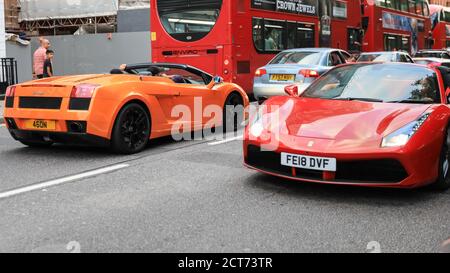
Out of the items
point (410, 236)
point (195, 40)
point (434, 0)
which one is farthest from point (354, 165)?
point (434, 0)

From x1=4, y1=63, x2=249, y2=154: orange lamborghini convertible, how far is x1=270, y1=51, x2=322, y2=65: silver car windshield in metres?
5.47

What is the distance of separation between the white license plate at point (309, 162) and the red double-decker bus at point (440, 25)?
1114 inches

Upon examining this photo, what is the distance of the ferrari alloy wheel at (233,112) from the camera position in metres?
9.33

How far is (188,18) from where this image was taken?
14.8 m

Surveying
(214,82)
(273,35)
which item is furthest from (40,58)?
(214,82)

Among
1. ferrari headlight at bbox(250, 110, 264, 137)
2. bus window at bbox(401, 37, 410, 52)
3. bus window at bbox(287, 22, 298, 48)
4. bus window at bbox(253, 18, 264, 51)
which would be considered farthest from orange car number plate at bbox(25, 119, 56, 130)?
bus window at bbox(401, 37, 410, 52)

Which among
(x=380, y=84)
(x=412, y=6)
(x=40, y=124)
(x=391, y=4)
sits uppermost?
(x=412, y=6)

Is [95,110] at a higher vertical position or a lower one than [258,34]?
lower

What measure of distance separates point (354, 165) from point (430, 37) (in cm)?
2711

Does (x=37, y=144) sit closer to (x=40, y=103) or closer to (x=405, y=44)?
(x=40, y=103)

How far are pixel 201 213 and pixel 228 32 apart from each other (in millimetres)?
9833

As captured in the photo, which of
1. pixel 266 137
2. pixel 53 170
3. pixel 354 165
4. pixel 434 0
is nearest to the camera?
pixel 354 165

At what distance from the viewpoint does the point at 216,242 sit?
3.88m
